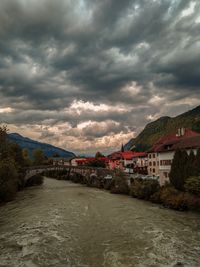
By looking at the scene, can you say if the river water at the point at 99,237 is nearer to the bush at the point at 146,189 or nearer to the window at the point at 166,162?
the bush at the point at 146,189

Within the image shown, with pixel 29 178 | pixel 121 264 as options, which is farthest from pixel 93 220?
pixel 29 178

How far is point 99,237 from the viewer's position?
2369 centimetres

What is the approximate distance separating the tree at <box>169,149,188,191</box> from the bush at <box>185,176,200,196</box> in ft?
9.72

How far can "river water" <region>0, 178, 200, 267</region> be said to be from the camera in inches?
731

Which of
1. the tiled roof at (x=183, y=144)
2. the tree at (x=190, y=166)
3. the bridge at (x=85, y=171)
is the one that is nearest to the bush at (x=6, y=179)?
the tree at (x=190, y=166)

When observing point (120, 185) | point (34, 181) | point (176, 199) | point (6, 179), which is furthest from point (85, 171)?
point (176, 199)

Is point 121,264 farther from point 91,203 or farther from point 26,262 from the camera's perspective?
point 91,203

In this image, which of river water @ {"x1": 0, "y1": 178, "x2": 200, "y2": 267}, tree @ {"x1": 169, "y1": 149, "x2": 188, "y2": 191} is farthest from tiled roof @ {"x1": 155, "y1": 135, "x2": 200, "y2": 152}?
river water @ {"x1": 0, "y1": 178, "x2": 200, "y2": 267}

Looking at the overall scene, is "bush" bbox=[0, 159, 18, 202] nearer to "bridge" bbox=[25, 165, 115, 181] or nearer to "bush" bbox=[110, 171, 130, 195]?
"bush" bbox=[110, 171, 130, 195]

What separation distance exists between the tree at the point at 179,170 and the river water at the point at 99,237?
691 cm

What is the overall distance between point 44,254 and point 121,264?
5.34 m

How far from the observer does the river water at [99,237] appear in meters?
18.6

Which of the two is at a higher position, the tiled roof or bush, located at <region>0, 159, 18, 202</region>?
Answer: the tiled roof

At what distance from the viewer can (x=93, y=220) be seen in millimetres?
30781
